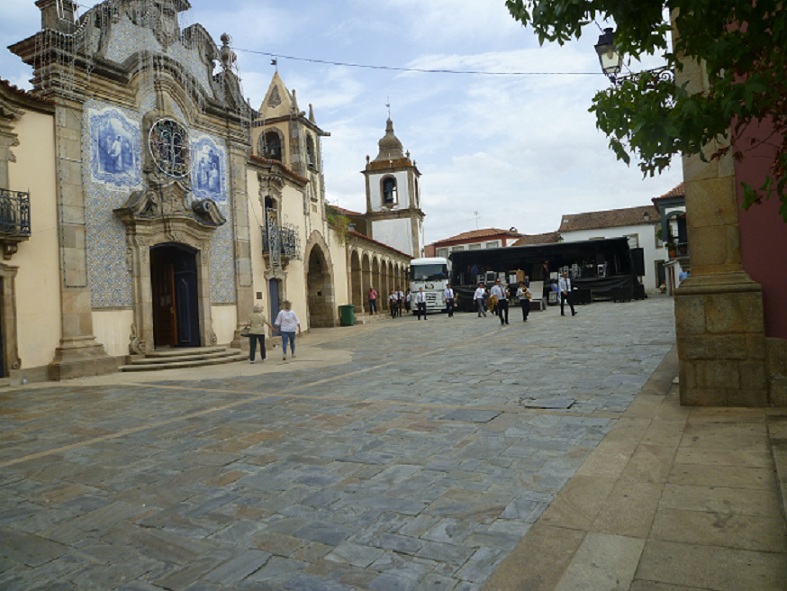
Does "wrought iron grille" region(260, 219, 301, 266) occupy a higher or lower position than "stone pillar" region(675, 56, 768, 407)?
higher

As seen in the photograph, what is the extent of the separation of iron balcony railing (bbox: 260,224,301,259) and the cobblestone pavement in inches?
359

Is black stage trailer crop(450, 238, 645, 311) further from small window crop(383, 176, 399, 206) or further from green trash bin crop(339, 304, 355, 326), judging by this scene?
small window crop(383, 176, 399, 206)

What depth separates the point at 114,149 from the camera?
12.9 metres

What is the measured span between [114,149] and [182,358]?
16.4 ft

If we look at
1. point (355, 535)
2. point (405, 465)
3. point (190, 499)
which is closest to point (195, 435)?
point (190, 499)

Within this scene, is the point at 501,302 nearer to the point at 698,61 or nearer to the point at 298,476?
the point at 298,476

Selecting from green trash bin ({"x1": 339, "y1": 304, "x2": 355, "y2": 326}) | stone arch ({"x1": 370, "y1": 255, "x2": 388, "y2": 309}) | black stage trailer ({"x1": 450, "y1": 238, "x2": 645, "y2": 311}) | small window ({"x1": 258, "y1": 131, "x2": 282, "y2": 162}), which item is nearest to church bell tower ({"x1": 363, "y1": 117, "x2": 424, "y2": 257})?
stone arch ({"x1": 370, "y1": 255, "x2": 388, "y2": 309})

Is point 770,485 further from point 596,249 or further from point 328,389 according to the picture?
point 596,249

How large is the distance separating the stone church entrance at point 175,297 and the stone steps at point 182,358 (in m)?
1.09

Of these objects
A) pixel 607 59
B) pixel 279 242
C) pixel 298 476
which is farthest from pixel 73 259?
A: pixel 607 59

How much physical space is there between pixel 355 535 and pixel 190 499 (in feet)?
4.54

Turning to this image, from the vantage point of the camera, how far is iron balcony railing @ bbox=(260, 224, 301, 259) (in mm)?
17812

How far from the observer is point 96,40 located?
12.7 metres

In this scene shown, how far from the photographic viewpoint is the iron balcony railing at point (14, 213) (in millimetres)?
10328
